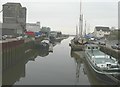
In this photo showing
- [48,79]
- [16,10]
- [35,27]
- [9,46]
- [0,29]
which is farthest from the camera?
[35,27]

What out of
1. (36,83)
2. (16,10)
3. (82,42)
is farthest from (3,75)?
(16,10)

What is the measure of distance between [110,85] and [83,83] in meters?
4.09

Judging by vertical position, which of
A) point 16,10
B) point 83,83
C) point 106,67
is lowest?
point 83,83

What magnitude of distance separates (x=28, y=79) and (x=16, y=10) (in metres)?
118

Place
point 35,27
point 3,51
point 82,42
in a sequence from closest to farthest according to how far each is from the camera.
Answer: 1. point 3,51
2. point 82,42
3. point 35,27

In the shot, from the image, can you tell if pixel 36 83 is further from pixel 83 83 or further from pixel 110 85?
pixel 110 85

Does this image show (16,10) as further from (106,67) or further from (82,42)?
(106,67)

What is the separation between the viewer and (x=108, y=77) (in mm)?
26203

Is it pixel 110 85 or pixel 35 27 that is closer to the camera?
pixel 110 85

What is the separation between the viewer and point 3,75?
32219 millimetres

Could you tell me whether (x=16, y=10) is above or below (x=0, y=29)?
above

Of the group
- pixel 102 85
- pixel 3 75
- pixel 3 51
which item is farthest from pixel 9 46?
pixel 102 85

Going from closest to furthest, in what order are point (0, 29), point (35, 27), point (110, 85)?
1. point (110, 85)
2. point (0, 29)
3. point (35, 27)

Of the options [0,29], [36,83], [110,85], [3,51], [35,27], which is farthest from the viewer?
[35,27]
